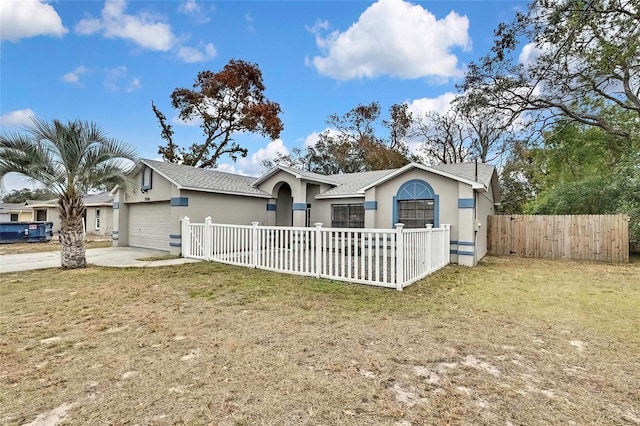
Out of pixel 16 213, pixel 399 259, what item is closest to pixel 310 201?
pixel 399 259

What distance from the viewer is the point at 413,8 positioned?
10.2 meters

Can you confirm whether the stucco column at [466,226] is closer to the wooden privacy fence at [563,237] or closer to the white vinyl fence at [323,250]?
the white vinyl fence at [323,250]

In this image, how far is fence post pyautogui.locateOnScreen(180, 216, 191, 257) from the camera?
448 inches

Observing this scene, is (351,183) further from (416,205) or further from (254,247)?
(254,247)

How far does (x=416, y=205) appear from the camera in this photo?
11.8 meters

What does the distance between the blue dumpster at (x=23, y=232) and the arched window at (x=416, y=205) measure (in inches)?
778

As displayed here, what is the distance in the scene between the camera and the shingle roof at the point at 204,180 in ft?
41.8

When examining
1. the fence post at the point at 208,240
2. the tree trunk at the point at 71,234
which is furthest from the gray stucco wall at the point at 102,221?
the fence post at the point at 208,240

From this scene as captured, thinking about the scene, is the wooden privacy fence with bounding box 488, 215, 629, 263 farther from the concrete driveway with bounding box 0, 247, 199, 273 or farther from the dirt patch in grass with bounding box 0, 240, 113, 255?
the dirt patch in grass with bounding box 0, 240, 113, 255

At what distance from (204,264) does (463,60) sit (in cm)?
1388

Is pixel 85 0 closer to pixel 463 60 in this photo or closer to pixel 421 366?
pixel 421 366

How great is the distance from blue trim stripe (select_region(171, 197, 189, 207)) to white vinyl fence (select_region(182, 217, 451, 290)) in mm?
927

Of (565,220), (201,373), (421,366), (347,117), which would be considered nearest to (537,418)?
(421,366)

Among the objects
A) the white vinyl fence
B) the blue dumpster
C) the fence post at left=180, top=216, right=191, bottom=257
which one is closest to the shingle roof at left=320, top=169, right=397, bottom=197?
the white vinyl fence
